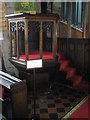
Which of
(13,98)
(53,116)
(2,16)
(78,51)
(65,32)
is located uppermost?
(2,16)

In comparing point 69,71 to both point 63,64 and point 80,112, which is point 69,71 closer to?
point 63,64

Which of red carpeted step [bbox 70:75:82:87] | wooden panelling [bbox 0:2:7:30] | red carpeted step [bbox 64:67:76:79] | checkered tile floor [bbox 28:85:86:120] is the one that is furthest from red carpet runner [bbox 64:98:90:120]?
wooden panelling [bbox 0:2:7:30]

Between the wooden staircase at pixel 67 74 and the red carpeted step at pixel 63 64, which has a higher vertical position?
the red carpeted step at pixel 63 64

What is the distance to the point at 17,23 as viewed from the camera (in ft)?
10.2

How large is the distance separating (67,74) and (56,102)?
1087 millimetres

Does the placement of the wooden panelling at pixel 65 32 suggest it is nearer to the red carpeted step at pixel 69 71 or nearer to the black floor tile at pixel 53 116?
the red carpeted step at pixel 69 71

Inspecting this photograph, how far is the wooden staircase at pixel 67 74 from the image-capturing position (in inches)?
177

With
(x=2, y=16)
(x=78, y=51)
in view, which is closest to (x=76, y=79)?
(x=78, y=51)


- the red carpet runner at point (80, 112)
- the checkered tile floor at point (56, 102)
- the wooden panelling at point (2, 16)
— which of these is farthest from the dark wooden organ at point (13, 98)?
the wooden panelling at point (2, 16)

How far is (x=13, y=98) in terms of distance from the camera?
8.30 ft

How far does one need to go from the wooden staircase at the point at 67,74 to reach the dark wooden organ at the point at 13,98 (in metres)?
2.01

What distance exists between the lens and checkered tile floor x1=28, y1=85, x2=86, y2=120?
3.19 meters

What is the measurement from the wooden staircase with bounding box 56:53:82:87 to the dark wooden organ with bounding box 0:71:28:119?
2.01 m

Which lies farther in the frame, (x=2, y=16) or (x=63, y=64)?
(x=63, y=64)
